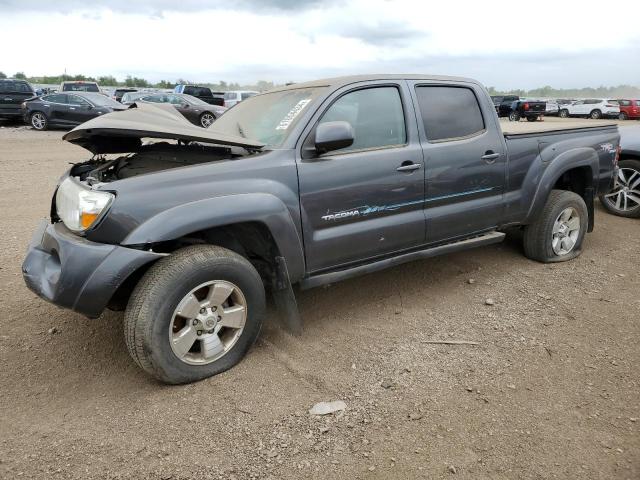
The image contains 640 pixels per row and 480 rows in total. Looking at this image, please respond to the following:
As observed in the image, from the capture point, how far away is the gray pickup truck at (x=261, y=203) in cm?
271

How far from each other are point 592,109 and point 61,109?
106ft

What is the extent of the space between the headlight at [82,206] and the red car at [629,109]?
3589 cm

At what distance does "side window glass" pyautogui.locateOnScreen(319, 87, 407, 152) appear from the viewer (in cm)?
350

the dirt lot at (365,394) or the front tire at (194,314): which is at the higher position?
the front tire at (194,314)

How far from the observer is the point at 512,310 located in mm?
3928

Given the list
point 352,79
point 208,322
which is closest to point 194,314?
point 208,322

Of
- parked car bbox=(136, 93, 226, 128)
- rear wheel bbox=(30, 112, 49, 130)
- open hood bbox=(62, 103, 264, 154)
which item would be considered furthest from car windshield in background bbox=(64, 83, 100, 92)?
open hood bbox=(62, 103, 264, 154)

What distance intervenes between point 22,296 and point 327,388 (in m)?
2.76

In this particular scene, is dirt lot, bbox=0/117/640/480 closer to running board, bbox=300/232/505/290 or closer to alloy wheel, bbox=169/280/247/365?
alloy wheel, bbox=169/280/247/365

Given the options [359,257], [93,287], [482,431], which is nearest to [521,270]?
[359,257]

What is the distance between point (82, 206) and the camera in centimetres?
273

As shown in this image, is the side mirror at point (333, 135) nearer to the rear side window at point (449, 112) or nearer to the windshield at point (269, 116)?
the windshield at point (269, 116)

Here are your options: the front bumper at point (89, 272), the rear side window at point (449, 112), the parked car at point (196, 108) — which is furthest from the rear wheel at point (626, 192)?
the parked car at point (196, 108)

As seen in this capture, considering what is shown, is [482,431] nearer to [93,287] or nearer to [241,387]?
[241,387]
